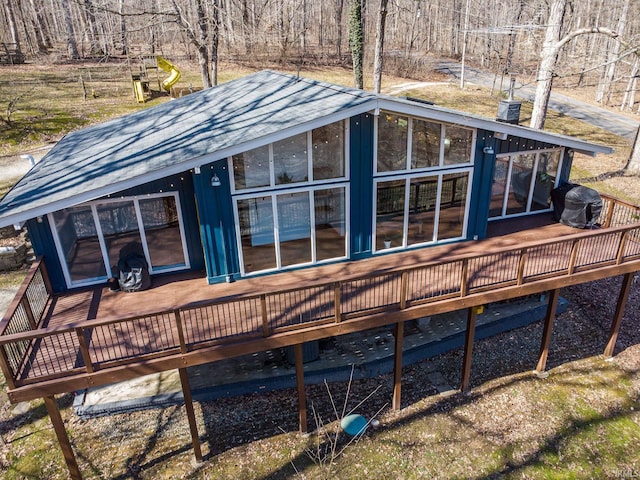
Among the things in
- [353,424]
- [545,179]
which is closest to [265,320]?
[353,424]

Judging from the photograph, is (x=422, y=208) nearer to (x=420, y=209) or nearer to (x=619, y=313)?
(x=420, y=209)

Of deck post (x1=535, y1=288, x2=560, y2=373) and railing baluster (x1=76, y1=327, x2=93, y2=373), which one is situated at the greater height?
railing baluster (x1=76, y1=327, x2=93, y2=373)

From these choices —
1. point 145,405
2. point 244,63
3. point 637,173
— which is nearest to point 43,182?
point 145,405

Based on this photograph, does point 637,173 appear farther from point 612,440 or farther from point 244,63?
point 244,63

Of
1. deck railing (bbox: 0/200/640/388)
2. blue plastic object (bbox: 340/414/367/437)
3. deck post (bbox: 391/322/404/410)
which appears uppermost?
deck railing (bbox: 0/200/640/388)

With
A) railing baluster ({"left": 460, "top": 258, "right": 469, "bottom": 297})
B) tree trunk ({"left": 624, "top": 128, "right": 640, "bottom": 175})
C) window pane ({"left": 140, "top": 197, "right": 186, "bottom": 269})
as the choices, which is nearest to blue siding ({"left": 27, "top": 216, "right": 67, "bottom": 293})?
window pane ({"left": 140, "top": 197, "right": 186, "bottom": 269})

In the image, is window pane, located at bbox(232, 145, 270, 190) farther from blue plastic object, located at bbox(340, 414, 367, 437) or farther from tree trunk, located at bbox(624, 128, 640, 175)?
tree trunk, located at bbox(624, 128, 640, 175)
